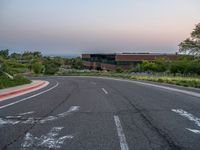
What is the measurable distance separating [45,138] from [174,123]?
12.3ft

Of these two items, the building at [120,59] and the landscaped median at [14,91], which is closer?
the landscaped median at [14,91]

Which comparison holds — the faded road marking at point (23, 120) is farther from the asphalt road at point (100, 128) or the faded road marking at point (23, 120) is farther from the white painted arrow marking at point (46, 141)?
the white painted arrow marking at point (46, 141)

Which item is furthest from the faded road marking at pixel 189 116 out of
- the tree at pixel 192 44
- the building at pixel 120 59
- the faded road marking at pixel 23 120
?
the building at pixel 120 59

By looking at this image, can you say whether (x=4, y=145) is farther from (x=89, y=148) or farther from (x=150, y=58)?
(x=150, y=58)

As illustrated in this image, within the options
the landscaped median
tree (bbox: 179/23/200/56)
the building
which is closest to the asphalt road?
the landscaped median

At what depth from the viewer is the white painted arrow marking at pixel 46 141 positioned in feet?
21.1

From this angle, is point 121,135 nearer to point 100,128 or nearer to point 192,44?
point 100,128

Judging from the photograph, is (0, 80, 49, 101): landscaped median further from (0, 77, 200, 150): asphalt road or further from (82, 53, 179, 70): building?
(82, 53, 179, 70): building

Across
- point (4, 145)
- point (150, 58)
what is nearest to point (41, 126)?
point (4, 145)

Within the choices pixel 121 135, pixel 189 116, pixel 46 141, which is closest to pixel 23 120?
pixel 46 141

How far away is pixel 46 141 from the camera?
6766 millimetres

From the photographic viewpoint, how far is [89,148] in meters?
6.15

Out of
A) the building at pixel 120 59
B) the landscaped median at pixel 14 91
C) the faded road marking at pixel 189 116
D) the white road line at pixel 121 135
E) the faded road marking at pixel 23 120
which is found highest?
the white road line at pixel 121 135

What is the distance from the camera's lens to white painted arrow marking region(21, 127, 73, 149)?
6432 mm
